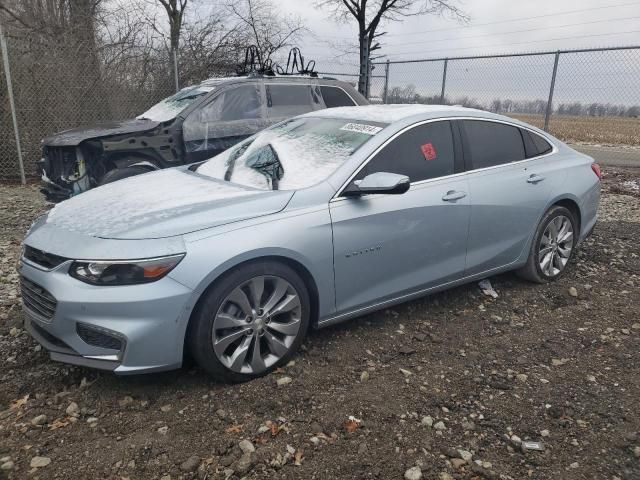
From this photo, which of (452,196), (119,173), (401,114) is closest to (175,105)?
(119,173)

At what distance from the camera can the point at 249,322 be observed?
289 centimetres

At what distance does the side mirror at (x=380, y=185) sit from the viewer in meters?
3.11

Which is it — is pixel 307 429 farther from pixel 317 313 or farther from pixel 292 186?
pixel 292 186

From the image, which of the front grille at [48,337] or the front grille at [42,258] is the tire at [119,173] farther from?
the front grille at [48,337]

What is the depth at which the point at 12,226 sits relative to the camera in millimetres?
6207

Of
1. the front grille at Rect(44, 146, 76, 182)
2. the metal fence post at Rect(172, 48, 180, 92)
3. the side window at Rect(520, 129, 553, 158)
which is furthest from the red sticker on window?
the metal fence post at Rect(172, 48, 180, 92)

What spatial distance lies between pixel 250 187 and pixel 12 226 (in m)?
4.32

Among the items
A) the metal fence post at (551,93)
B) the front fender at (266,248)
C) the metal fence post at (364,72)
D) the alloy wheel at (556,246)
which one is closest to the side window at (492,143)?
the alloy wheel at (556,246)

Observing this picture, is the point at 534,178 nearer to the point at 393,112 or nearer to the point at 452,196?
the point at 452,196

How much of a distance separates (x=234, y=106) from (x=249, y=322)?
445cm

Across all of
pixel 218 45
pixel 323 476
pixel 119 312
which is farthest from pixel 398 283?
pixel 218 45

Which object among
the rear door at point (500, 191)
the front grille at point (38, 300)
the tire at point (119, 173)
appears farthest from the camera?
the tire at point (119, 173)

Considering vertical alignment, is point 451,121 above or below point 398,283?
above

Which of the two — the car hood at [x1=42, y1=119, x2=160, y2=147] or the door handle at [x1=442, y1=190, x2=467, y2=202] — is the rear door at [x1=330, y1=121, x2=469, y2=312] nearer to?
the door handle at [x1=442, y1=190, x2=467, y2=202]
